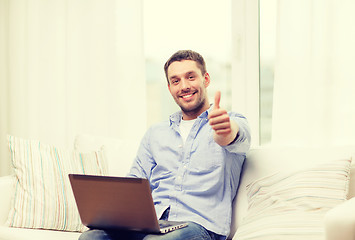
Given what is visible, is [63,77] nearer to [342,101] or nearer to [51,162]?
[51,162]

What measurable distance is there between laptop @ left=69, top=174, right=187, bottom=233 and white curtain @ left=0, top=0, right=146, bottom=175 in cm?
147

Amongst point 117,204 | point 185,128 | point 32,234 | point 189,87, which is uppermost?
point 189,87

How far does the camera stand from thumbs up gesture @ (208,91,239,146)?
5.38 feet

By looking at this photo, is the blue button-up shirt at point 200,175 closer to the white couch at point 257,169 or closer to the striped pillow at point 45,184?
the white couch at point 257,169

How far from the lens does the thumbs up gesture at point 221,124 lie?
164 cm

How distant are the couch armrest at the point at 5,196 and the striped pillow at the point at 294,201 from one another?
1.09 meters

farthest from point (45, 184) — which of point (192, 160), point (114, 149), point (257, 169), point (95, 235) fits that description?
point (257, 169)

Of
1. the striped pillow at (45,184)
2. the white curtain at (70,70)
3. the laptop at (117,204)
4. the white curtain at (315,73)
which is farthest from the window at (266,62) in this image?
the laptop at (117,204)

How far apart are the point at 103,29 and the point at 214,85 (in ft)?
2.67

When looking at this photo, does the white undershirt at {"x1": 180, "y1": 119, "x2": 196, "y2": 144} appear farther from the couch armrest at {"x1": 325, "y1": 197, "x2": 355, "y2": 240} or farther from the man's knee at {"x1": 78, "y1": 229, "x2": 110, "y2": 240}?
the couch armrest at {"x1": 325, "y1": 197, "x2": 355, "y2": 240}

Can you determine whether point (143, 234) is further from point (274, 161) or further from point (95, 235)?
point (274, 161)

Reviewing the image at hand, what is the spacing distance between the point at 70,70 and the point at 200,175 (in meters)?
1.69

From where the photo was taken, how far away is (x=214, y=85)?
118 inches

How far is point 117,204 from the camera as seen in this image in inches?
62.8
